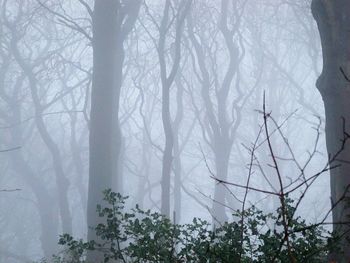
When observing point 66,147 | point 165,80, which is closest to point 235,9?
point 165,80

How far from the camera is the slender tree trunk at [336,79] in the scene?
474cm

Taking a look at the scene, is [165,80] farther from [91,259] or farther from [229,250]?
[229,250]

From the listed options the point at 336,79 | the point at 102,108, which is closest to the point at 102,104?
the point at 102,108

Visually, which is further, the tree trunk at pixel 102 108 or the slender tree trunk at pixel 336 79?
the tree trunk at pixel 102 108

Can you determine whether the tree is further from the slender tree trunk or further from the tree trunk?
the slender tree trunk

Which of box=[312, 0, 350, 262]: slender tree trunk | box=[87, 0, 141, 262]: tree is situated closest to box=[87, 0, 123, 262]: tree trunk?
box=[87, 0, 141, 262]: tree

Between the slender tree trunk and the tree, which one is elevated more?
the tree

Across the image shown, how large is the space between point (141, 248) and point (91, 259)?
4.46 m

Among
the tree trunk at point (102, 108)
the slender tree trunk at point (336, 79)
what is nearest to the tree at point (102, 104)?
the tree trunk at point (102, 108)

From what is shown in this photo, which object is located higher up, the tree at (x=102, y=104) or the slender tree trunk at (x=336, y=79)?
the tree at (x=102, y=104)

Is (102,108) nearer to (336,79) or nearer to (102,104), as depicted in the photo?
(102,104)

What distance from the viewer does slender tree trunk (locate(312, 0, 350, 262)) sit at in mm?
4742

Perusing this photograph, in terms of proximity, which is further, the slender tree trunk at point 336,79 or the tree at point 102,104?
the tree at point 102,104

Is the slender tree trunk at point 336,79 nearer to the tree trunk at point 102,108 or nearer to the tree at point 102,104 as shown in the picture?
the tree trunk at point 102,108
